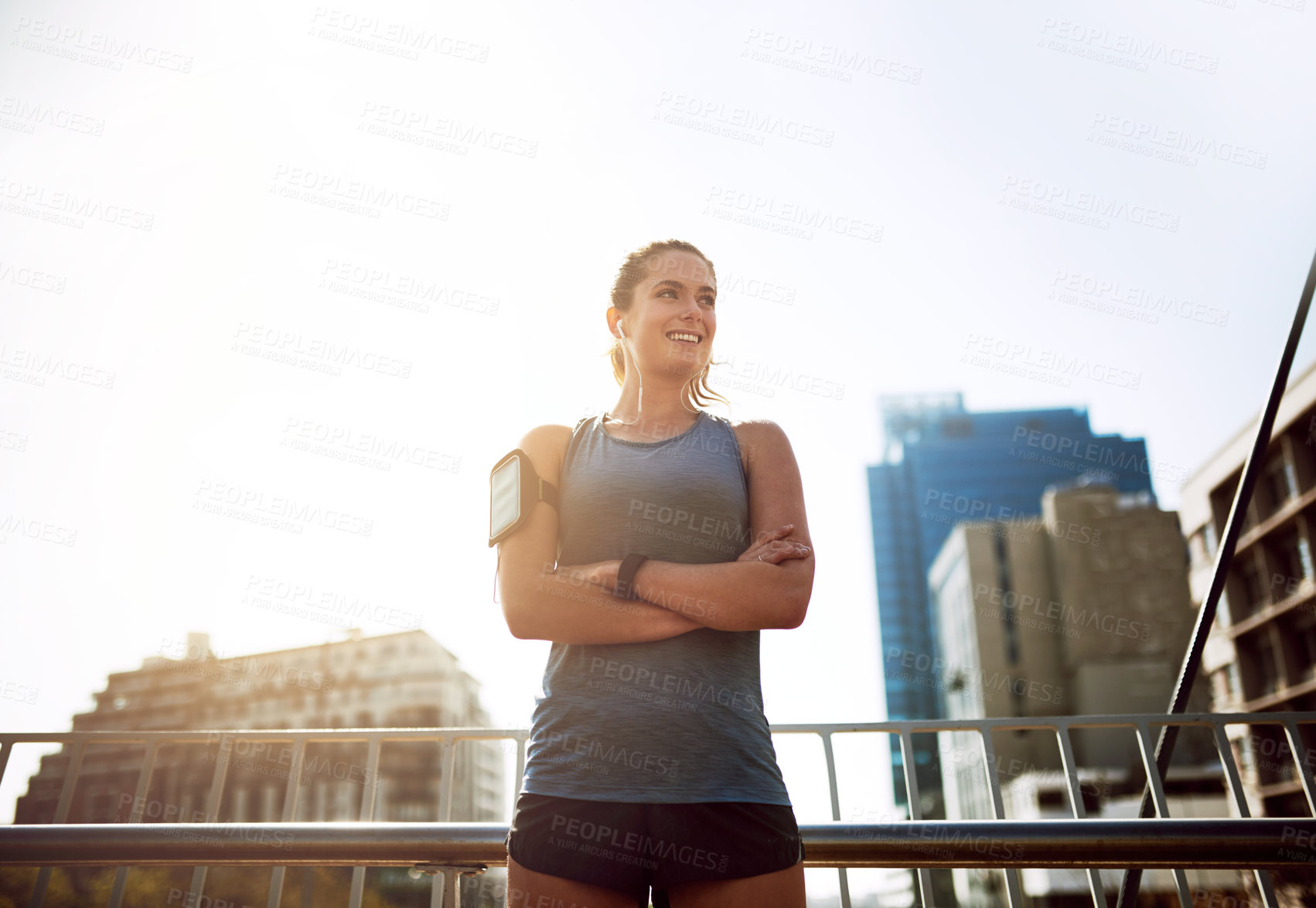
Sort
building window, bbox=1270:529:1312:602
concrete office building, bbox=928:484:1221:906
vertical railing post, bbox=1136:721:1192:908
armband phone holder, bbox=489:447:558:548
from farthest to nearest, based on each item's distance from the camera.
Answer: concrete office building, bbox=928:484:1221:906
building window, bbox=1270:529:1312:602
vertical railing post, bbox=1136:721:1192:908
armband phone holder, bbox=489:447:558:548

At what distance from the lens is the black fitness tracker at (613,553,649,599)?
69.6 inches

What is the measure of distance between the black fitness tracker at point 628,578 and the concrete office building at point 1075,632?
52524 millimetres

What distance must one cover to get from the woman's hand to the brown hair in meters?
0.51

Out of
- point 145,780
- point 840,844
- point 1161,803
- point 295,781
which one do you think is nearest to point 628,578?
point 840,844

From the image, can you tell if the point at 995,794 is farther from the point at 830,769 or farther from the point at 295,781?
the point at 295,781

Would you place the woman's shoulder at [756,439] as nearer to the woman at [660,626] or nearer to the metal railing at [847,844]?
the woman at [660,626]

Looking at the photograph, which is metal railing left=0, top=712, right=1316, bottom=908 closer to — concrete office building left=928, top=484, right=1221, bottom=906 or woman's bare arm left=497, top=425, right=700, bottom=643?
woman's bare arm left=497, top=425, right=700, bottom=643

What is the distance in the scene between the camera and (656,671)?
5.68 feet

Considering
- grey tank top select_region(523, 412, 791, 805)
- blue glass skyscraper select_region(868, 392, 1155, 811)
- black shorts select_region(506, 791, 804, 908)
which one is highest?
blue glass skyscraper select_region(868, 392, 1155, 811)

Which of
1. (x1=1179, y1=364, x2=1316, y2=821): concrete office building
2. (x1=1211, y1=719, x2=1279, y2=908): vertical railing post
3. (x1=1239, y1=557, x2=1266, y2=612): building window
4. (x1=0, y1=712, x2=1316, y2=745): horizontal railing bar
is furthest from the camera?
(x1=1239, y1=557, x2=1266, y2=612): building window

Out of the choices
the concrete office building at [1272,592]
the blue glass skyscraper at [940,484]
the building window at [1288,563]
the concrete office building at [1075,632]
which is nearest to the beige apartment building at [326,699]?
the concrete office building at [1075,632]

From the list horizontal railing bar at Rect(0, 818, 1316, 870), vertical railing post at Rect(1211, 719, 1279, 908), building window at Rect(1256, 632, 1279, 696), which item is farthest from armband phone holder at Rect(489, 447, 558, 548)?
building window at Rect(1256, 632, 1279, 696)

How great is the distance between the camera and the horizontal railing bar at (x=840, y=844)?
6.97 feet

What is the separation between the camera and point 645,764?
1.59 m
